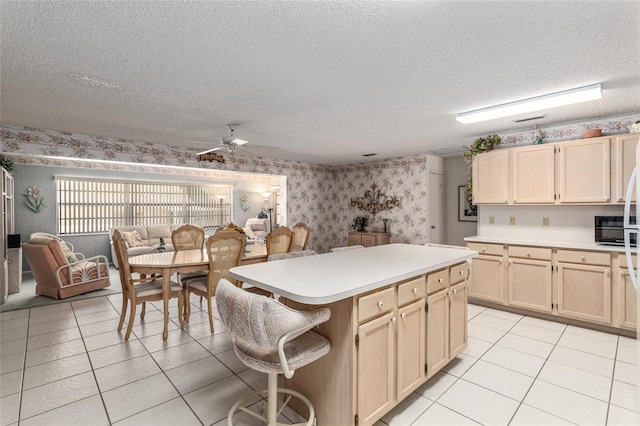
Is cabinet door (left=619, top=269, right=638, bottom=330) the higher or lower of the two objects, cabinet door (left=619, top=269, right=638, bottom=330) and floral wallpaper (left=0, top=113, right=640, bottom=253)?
the lower

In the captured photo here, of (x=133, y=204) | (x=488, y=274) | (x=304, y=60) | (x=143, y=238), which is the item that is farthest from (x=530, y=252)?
(x=133, y=204)

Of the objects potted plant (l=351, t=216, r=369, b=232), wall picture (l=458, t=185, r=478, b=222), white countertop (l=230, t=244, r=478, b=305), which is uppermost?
wall picture (l=458, t=185, r=478, b=222)

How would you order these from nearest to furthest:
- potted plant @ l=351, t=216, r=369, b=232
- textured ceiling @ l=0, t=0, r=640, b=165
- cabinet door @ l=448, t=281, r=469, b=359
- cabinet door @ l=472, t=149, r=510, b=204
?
textured ceiling @ l=0, t=0, r=640, b=165 < cabinet door @ l=448, t=281, r=469, b=359 < cabinet door @ l=472, t=149, r=510, b=204 < potted plant @ l=351, t=216, r=369, b=232

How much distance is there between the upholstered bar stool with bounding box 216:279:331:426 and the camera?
1382 millimetres

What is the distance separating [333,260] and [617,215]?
3.39 metres

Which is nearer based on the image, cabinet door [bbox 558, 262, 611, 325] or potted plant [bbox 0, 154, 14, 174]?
cabinet door [bbox 558, 262, 611, 325]

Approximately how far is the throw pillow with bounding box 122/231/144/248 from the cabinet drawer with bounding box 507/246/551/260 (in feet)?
23.2

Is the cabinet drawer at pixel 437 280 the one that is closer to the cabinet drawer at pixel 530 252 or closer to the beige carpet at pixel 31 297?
the cabinet drawer at pixel 530 252

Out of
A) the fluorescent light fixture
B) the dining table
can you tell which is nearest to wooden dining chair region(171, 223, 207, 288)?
the dining table

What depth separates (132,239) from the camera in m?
6.70

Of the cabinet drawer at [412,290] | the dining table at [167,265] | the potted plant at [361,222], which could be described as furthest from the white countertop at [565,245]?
the dining table at [167,265]

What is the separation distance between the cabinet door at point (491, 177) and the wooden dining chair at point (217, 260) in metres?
3.32

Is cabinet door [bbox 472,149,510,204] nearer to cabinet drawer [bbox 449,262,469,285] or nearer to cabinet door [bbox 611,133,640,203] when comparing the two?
cabinet door [bbox 611,133,640,203]

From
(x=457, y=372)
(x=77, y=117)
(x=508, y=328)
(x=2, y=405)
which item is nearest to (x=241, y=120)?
(x=77, y=117)
